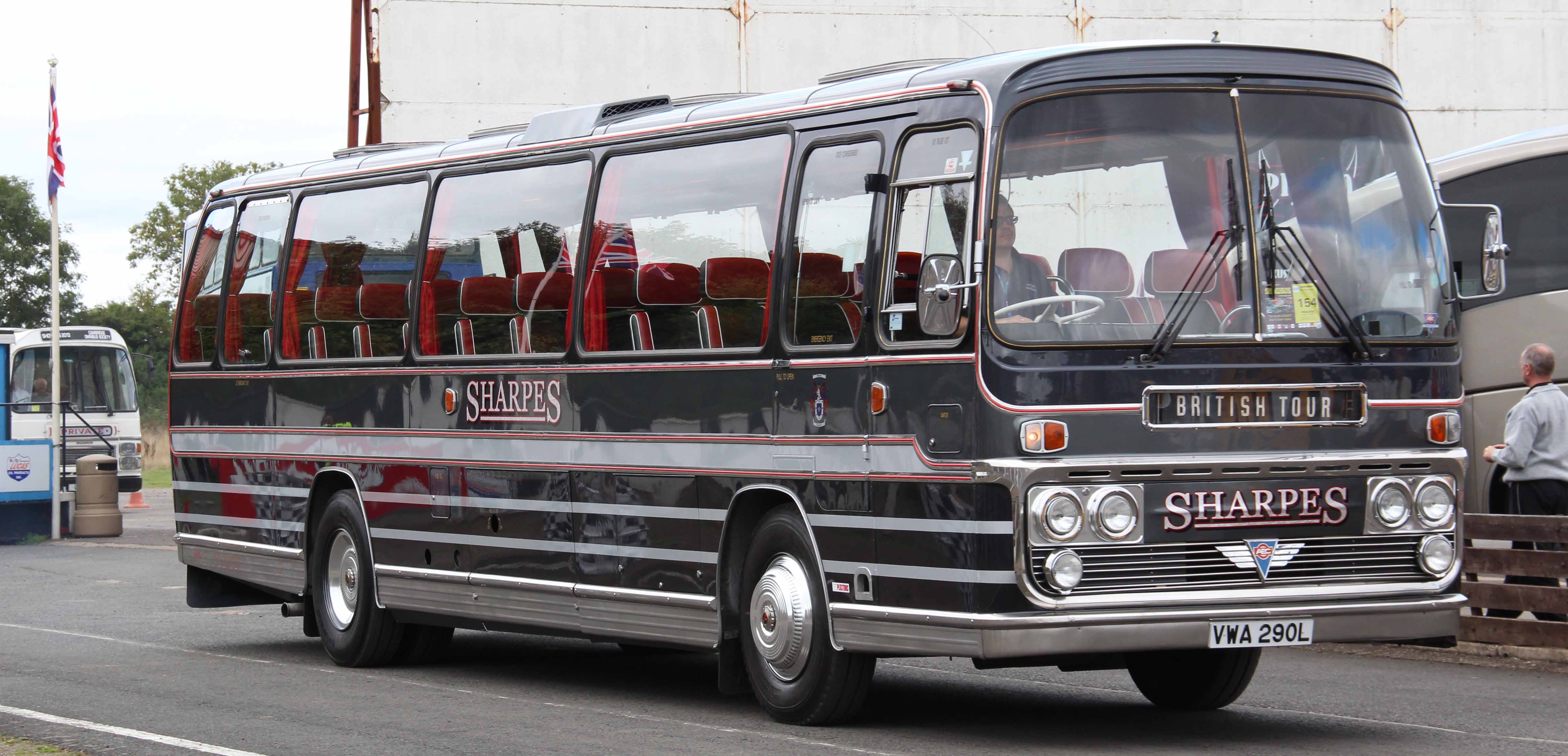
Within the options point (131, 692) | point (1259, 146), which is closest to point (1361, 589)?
point (1259, 146)

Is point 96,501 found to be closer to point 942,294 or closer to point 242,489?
point 242,489

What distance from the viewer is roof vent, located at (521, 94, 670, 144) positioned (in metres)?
12.6

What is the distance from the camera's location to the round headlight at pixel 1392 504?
9656 millimetres

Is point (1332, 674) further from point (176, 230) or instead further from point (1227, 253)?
point (176, 230)

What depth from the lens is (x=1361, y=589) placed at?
9.60m

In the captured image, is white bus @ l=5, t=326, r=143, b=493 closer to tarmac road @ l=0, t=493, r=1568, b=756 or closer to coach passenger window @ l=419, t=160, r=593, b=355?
tarmac road @ l=0, t=493, r=1568, b=756

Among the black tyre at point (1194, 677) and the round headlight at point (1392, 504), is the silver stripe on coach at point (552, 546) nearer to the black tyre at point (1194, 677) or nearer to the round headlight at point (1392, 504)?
the black tyre at point (1194, 677)

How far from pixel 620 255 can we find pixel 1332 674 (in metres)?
5.08

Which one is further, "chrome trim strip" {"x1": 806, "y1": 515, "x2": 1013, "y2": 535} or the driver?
the driver

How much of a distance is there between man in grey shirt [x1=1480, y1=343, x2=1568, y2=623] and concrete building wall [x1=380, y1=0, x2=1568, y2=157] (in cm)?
1373

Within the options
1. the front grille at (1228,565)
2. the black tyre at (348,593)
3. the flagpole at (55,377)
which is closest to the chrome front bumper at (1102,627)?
the front grille at (1228,565)

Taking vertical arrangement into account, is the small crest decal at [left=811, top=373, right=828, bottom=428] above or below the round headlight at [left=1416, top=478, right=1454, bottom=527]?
above

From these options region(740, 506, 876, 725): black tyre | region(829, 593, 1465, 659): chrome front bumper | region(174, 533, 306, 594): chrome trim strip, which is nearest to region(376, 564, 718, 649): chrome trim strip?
region(740, 506, 876, 725): black tyre

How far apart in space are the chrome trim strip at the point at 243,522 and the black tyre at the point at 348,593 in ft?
0.85
